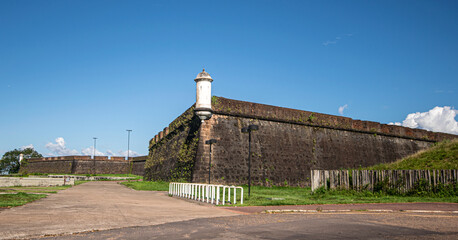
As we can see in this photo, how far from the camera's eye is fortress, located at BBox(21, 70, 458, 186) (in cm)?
2022

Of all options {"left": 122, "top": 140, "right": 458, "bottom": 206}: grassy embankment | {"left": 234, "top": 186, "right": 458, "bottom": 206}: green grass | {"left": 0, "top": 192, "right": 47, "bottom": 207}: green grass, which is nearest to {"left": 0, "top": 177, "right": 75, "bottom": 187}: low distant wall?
{"left": 122, "top": 140, "right": 458, "bottom": 206}: grassy embankment

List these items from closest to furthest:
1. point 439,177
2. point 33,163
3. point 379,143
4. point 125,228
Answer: point 125,228 < point 439,177 < point 379,143 < point 33,163

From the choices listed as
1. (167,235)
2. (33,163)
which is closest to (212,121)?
(167,235)

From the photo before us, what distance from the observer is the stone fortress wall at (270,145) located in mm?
20500

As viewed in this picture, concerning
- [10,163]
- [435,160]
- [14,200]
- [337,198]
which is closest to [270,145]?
[435,160]

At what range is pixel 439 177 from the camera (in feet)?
41.2

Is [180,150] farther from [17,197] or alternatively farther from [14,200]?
[14,200]

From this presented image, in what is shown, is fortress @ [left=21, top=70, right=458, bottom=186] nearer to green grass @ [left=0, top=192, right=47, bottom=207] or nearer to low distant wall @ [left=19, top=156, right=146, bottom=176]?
green grass @ [left=0, top=192, right=47, bottom=207]

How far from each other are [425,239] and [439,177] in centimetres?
949

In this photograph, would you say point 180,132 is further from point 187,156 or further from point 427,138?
point 427,138

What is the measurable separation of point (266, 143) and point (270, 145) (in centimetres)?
35

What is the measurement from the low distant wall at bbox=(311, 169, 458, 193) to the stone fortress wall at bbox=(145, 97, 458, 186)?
275 inches

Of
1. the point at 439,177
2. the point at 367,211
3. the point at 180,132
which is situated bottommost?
the point at 367,211

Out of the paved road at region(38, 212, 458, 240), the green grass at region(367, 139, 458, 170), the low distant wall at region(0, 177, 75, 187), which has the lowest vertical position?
the low distant wall at region(0, 177, 75, 187)
